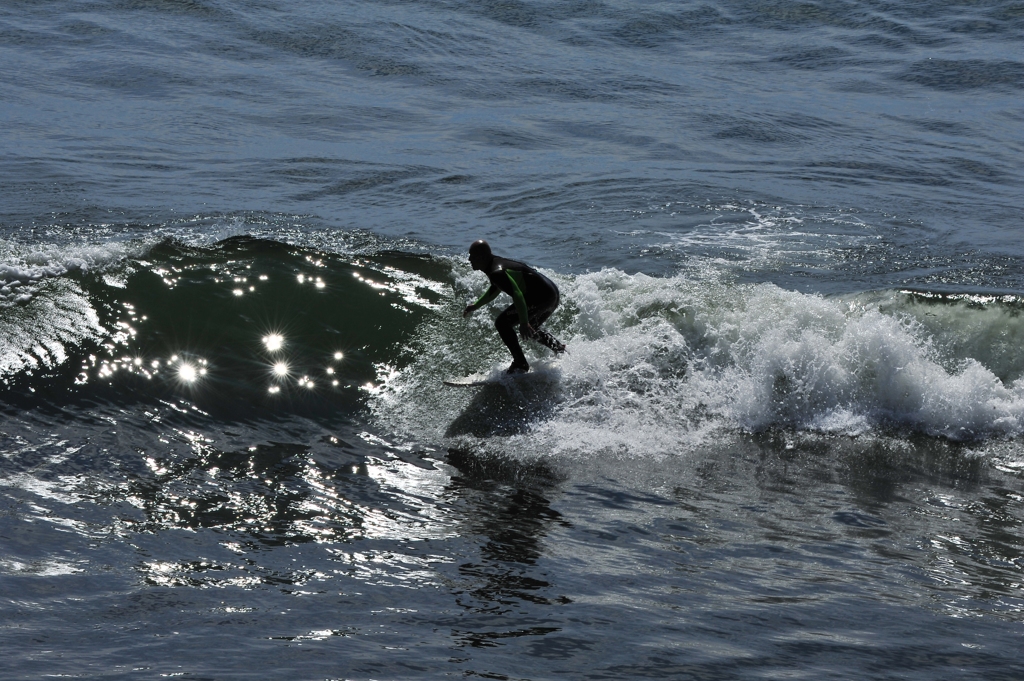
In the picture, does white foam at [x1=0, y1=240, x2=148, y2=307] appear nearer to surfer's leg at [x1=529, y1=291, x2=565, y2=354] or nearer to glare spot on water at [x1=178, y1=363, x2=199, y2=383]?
glare spot on water at [x1=178, y1=363, x2=199, y2=383]

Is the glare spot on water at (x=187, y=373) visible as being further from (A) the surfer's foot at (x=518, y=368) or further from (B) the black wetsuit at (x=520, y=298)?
(A) the surfer's foot at (x=518, y=368)

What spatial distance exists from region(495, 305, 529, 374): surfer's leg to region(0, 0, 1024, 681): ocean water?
31cm

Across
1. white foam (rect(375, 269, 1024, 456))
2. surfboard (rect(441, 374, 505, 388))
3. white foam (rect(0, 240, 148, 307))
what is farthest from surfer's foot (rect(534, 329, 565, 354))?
white foam (rect(0, 240, 148, 307))

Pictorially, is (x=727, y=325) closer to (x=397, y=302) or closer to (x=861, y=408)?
(x=861, y=408)

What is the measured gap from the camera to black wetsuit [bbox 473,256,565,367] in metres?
8.88

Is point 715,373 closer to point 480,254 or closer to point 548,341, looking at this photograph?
point 548,341

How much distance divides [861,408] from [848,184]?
7.84 metres

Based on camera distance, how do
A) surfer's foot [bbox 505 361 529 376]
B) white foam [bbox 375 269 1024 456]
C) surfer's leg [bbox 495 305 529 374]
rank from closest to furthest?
1. white foam [bbox 375 269 1024 456]
2. surfer's leg [bbox 495 305 529 374]
3. surfer's foot [bbox 505 361 529 376]

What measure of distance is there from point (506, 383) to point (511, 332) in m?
0.54

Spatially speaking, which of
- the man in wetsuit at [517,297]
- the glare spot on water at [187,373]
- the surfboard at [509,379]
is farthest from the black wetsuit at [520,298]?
the glare spot on water at [187,373]

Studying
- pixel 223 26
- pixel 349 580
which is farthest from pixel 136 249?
pixel 223 26

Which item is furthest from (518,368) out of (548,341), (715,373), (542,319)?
(715,373)

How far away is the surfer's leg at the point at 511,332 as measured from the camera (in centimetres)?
925

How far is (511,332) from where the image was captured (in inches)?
366
